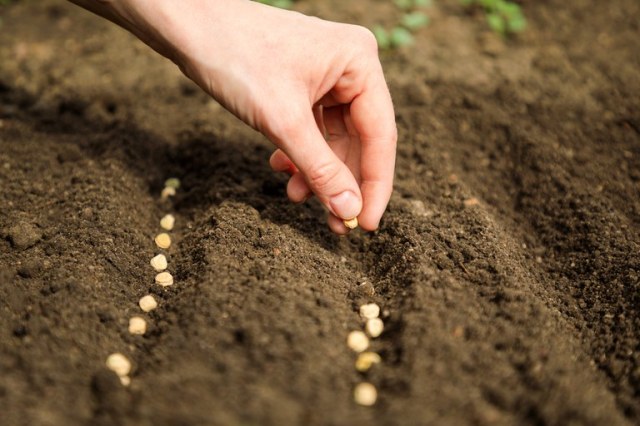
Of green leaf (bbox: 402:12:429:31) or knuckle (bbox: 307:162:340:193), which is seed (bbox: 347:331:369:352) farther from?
green leaf (bbox: 402:12:429:31)

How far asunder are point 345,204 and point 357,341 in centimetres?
49

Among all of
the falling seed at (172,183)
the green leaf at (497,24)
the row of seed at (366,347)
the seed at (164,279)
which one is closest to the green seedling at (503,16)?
the green leaf at (497,24)

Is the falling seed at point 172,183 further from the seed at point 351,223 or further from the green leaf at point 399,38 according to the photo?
the green leaf at point 399,38

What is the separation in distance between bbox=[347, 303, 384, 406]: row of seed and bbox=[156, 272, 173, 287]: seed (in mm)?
716

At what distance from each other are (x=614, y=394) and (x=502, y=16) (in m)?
2.54

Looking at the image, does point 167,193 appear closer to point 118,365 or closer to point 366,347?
point 118,365

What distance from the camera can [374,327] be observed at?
1.87 metres

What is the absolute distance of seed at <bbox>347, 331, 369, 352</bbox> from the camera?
1788 mm

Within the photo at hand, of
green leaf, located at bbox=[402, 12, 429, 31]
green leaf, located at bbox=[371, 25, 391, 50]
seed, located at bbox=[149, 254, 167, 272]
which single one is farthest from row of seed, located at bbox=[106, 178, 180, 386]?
green leaf, located at bbox=[402, 12, 429, 31]

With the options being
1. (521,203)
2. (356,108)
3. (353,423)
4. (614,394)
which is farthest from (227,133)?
(614,394)

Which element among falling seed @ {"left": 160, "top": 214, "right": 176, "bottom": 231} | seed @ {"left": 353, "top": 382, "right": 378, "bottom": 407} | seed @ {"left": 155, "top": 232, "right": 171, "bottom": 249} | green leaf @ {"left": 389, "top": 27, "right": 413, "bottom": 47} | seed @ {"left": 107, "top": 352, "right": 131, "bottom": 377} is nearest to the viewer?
seed @ {"left": 353, "top": 382, "right": 378, "bottom": 407}

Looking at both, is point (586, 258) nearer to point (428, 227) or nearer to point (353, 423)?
point (428, 227)

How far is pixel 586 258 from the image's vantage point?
2.20 m

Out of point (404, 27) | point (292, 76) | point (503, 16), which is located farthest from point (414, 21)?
point (292, 76)
